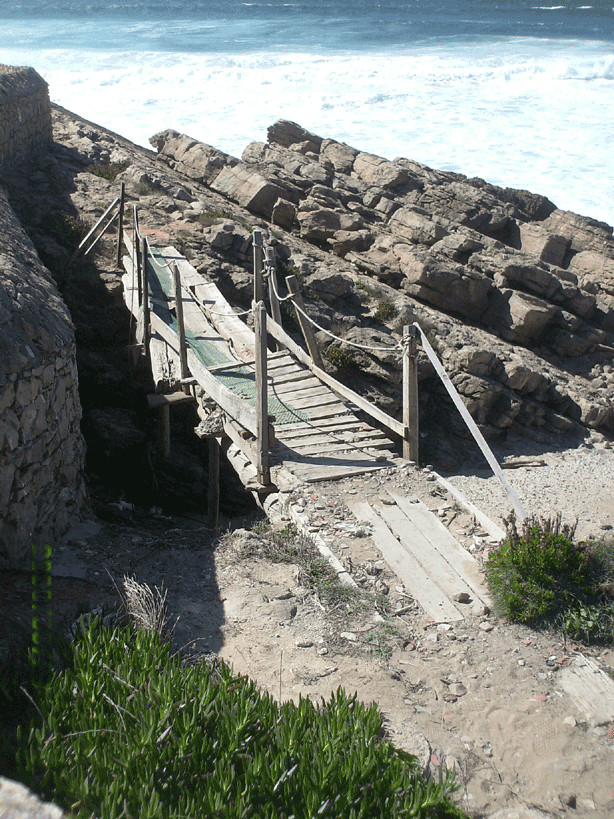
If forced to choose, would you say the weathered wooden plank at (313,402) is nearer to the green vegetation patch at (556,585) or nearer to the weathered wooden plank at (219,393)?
the weathered wooden plank at (219,393)

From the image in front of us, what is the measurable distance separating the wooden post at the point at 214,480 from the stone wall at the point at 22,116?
10611 millimetres

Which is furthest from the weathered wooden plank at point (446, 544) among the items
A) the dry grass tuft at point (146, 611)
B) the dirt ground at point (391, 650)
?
the dry grass tuft at point (146, 611)

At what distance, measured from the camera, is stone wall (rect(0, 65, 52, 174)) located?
16188 mm

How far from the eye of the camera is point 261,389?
24.9 feet

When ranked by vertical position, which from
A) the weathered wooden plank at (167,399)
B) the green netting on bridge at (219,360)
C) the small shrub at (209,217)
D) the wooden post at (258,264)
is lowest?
the weathered wooden plank at (167,399)

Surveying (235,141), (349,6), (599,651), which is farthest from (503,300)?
(349,6)

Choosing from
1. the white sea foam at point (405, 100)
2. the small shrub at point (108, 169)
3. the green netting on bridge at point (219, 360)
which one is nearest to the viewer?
the green netting on bridge at point (219, 360)

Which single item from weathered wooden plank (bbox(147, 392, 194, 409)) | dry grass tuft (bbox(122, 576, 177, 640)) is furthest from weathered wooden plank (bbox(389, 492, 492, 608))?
weathered wooden plank (bbox(147, 392, 194, 409))

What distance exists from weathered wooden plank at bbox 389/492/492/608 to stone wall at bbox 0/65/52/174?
45.7 ft

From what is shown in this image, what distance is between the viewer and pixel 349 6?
90.5 m

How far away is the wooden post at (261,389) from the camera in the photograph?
756 centimetres

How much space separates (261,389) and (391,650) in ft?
10.9

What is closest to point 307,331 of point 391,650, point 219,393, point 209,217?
point 219,393

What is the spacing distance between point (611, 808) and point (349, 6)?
10298cm
